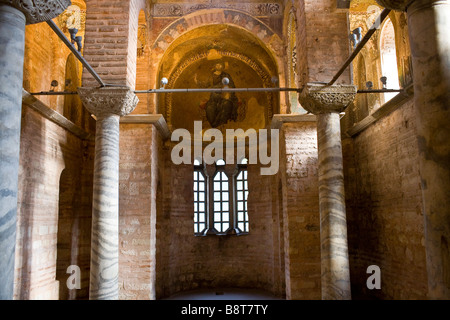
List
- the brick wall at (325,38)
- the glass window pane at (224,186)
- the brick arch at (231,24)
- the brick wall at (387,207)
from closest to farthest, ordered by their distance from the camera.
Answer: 1. the brick wall at (325,38)
2. the brick wall at (387,207)
3. the brick arch at (231,24)
4. the glass window pane at (224,186)

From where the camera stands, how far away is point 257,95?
12719 millimetres

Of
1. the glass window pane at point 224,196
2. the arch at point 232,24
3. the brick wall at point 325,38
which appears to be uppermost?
the arch at point 232,24

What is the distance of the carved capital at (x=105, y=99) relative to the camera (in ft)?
22.2

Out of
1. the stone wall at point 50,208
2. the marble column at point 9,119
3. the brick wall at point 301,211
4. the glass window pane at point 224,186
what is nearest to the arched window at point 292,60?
the brick wall at point 301,211

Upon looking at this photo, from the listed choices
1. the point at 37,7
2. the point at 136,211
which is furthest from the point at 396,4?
the point at 136,211

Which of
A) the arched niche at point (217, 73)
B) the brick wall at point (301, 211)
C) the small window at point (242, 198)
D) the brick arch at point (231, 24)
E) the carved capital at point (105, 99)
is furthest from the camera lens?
the small window at point (242, 198)

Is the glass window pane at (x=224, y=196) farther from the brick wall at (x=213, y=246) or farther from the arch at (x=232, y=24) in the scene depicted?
the arch at (x=232, y=24)

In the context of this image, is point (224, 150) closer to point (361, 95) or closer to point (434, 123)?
point (361, 95)

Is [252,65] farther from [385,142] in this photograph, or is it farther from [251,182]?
[385,142]

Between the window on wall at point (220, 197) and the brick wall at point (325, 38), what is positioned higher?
the brick wall at point (325, 38)

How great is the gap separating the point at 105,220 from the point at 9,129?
10.1ft

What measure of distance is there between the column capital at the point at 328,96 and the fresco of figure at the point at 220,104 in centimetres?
630

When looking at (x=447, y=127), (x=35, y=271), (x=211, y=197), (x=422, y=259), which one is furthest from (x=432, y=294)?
(x=211, y=197)

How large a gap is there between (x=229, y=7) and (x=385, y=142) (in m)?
5.62
